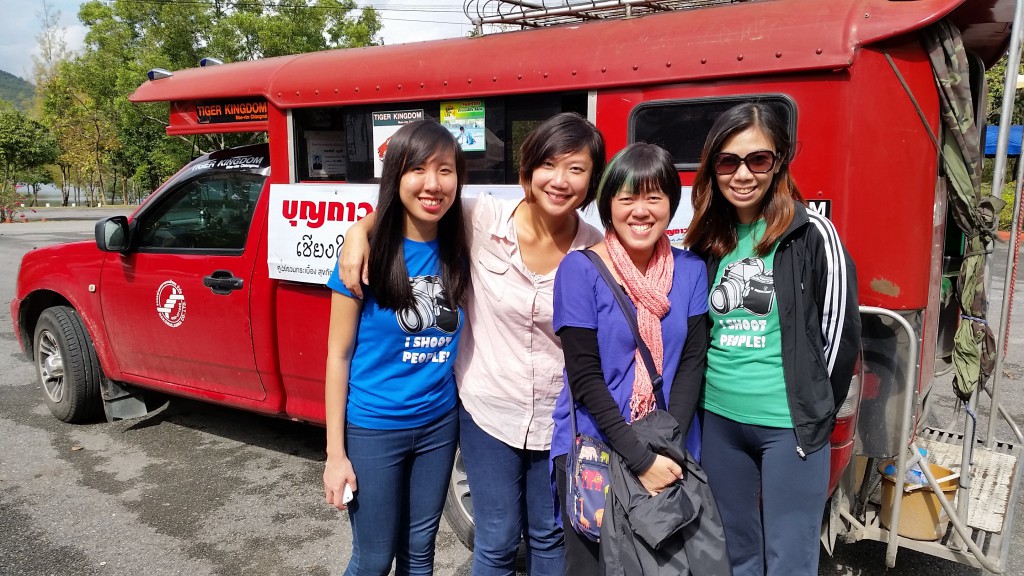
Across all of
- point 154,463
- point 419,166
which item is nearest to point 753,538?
point 419,166

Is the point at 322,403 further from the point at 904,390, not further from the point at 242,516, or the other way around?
the point at 904,390

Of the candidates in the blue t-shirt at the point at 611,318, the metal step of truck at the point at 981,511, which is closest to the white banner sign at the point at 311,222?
the blue t-shirt at the point at 611,318

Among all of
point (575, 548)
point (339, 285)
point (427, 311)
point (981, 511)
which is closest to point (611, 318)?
point (427, 311)

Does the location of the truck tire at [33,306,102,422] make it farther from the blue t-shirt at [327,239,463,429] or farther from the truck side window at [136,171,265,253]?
the blue t-shirt at [327,239,463,429]

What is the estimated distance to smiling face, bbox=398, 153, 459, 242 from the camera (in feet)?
6.86

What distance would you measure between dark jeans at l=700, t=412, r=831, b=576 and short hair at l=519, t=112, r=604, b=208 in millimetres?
846

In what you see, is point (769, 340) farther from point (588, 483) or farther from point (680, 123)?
point (680, 123)

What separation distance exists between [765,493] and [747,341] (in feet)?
1.51

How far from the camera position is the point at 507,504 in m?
2.25

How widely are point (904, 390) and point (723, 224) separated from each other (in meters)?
1.04

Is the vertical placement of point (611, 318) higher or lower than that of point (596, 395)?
higher

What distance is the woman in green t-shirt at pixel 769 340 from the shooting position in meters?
2.09

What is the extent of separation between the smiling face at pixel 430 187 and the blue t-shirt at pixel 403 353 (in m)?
0.13

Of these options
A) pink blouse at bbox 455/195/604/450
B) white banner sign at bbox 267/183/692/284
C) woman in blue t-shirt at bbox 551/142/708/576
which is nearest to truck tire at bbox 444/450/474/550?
white banner sign at bbox 267/183/692/284
